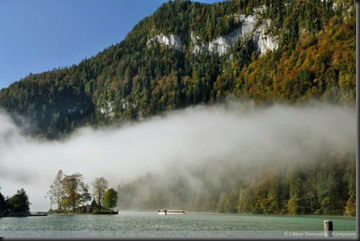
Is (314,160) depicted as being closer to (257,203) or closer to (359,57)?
(257,203)

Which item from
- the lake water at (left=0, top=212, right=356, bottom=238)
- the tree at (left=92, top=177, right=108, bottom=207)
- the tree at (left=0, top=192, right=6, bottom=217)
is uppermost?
the tree at (left=92, top=177, right=108, bottom=207)

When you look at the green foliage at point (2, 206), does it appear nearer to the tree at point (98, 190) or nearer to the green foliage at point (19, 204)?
the green foliage at point (19, 204)

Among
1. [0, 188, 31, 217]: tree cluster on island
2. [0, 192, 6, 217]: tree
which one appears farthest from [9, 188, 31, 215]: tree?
[0, 192, 6, 217]: tree

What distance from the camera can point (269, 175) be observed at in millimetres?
195625

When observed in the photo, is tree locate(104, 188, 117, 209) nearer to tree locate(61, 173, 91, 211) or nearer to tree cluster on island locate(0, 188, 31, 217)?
tree locate(61, 173, 91, 211)

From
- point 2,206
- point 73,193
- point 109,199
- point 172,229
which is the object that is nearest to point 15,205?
point 2,206

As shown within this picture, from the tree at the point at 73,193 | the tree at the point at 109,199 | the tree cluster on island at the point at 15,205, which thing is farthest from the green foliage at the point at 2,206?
the tree at the point at 109,199

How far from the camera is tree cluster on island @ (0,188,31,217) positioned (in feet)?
448

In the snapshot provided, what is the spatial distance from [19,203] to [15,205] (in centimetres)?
200

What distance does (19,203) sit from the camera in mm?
143500

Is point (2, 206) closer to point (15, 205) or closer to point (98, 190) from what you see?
point (15, 205)

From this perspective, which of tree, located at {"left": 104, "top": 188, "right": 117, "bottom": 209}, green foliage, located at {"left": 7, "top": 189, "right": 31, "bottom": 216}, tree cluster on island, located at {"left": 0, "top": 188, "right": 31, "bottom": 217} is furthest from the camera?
tree, located at {"left": 104, "top": 188, "right": 117, "bottom": 209}

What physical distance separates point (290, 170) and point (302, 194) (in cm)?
1794

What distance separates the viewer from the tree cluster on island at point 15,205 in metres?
137
